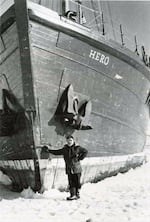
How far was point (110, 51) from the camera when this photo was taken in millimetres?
6594

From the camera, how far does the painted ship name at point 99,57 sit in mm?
6274

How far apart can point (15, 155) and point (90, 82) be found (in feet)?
6.77

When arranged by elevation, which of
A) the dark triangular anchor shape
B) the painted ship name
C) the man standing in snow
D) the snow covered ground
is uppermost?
the painted ship name

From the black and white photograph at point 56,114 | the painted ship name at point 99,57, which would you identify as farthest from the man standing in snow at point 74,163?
the painted ship name at point 99,57

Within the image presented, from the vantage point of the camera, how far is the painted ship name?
6.27 meters

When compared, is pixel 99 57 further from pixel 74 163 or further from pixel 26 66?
pixel 74 163

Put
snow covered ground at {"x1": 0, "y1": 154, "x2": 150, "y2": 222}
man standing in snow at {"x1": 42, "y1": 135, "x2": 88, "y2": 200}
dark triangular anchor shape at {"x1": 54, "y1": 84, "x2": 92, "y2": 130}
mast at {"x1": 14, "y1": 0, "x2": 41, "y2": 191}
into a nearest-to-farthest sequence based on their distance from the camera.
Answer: snow covered ground at {"x1": 0, "y1": 154, "x2": 150, "y2": 222}, man standing in snow at {"x1": 42, "y1": 135, "x2": 88, "y2": 200}, mast at {"x1": 14, "y1": 0, "x2": 41, "y2": 191}, dark triangular anchor shape at {"x1": 54, "y1": 84, "x2": 92, "y2": 130}

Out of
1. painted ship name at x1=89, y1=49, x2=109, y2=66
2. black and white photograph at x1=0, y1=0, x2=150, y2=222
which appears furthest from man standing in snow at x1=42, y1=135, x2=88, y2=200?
painted ship name at x1=89, y1=49, x2=109, y2=66

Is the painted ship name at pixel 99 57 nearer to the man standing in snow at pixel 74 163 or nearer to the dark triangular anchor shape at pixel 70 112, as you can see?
the dark triangular anchor shape at pixel 70 112

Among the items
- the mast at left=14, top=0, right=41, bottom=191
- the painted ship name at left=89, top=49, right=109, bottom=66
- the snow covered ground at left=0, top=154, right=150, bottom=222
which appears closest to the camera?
the snow covered ground at left=0, top=154, right=150, bottom=222

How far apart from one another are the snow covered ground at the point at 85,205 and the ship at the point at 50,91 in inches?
17.9

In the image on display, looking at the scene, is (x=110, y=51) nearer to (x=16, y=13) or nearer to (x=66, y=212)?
(x=16, y=13)

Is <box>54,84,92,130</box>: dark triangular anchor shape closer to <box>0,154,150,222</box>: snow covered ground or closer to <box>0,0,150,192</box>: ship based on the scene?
<box>0,0,150,192</box>: ship

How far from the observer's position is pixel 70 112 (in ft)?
18.4
